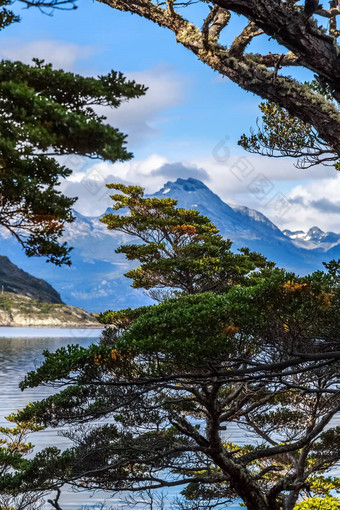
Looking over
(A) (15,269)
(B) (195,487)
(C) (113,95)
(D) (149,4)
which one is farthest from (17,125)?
(A) (15,269)

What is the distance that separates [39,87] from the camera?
5125mm

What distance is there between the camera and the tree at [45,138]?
15.0ft

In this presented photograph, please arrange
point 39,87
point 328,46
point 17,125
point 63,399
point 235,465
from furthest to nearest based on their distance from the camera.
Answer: point 63,399
point 235,465
point 328,46
point 39,87
point 17,125

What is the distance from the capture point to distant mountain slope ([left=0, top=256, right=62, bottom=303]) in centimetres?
15625

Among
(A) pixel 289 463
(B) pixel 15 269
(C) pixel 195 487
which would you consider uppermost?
(B) pixel 15 269

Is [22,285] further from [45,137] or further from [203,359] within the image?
[45,137]

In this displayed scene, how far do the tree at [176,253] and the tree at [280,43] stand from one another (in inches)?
227

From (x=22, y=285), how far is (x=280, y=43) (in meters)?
161

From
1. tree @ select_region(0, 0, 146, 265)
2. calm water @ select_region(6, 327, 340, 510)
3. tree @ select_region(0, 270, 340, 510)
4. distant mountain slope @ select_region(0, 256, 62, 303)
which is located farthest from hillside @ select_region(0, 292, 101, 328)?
tree @ select_region(0, 0, 146, 265)

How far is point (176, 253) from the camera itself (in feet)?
50.5

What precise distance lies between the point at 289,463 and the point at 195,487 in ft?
10.5

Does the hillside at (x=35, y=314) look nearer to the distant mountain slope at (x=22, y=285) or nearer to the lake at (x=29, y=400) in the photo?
the distant mountain slope at (x=22, y=285)

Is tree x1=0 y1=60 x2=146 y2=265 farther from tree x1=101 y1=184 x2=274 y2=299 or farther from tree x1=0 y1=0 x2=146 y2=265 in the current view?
tree x1=101 y1=184 x2=274 y2=299

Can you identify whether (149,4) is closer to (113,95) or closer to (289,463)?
(113,95)
